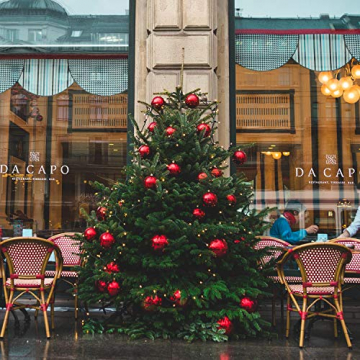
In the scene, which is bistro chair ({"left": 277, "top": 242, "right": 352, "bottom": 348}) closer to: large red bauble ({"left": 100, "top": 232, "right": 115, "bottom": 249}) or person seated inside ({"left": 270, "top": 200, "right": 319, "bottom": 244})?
large red bauble ({"left": 100, "top": 232, "right": 115, "bottom": 249})

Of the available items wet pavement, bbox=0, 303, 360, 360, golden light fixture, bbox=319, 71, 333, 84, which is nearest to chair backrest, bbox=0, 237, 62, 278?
wet pavement, bbox=0, 303, 360, 360

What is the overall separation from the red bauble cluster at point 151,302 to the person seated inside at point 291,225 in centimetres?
297

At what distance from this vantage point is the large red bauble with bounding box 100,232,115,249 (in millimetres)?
5168

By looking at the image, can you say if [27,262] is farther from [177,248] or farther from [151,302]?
[177,248]

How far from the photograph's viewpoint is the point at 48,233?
8844mm

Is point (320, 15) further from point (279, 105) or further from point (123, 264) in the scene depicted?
point (123, 264)

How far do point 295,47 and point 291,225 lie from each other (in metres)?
2.91

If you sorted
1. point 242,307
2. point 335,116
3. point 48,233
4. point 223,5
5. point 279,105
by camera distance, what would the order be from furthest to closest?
point 335,116 < point 279,105 < point 48,233 < point 223,5 < point 242,307

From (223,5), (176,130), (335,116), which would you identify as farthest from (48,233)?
(335,116)

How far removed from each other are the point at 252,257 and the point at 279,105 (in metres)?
4.98

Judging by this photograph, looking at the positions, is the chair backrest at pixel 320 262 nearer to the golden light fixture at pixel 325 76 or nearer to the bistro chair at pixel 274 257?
the bistro chair at pixel 274 257

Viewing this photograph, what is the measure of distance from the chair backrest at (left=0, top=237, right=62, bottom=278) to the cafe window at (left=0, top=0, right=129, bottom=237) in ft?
7.04

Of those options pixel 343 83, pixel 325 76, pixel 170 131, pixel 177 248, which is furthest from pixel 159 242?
pixel 343 83

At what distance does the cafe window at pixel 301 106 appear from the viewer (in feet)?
26.3
